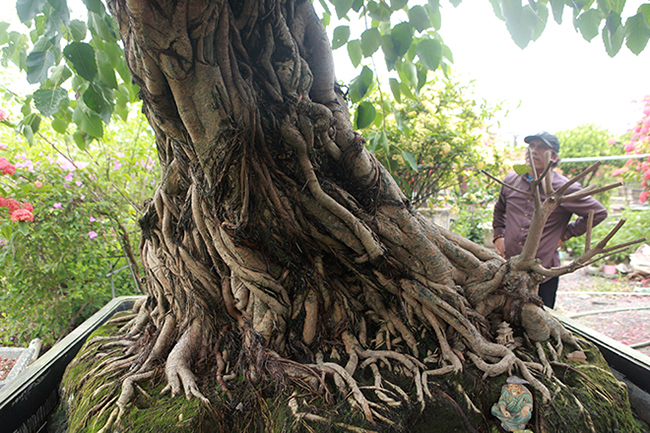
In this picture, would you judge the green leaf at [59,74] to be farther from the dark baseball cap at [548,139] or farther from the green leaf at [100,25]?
the dark baseball cap at [548,139]

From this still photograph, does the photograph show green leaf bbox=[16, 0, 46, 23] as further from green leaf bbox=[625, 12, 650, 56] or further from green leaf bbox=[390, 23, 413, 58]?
green leaf bbox=[625, 12, 650, 56]

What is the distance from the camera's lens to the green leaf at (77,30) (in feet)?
4.19

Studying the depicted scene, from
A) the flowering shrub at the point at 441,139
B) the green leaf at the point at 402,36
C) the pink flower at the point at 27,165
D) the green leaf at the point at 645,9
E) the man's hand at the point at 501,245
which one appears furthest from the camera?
the flowering shrub at the point at 441,139

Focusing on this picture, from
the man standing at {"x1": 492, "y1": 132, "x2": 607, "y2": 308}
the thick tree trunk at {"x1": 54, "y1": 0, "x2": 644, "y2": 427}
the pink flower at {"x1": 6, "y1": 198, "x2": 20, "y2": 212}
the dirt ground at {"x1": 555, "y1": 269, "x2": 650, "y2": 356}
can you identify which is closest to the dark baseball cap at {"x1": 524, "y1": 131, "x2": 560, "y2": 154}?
the man standing at {"x1": 492, "y1": 132, "x2": 607, "y2": 308}

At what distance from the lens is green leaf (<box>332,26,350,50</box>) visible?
1.53 m

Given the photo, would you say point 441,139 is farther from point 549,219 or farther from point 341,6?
point 341,6

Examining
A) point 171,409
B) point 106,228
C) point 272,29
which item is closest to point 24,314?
point 106,228

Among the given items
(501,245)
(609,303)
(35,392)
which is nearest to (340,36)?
(501,245)

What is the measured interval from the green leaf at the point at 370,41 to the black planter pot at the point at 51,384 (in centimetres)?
207

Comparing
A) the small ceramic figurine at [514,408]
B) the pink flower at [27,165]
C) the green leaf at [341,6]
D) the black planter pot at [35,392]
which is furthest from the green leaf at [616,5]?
the pink flower at [27,165]

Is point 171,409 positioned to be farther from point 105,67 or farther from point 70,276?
point 70,276

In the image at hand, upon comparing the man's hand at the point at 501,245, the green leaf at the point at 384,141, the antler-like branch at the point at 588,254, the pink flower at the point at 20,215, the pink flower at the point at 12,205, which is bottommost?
the man's hand at the point at 501,245

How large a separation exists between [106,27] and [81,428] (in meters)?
1.69

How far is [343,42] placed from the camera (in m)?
1.57
